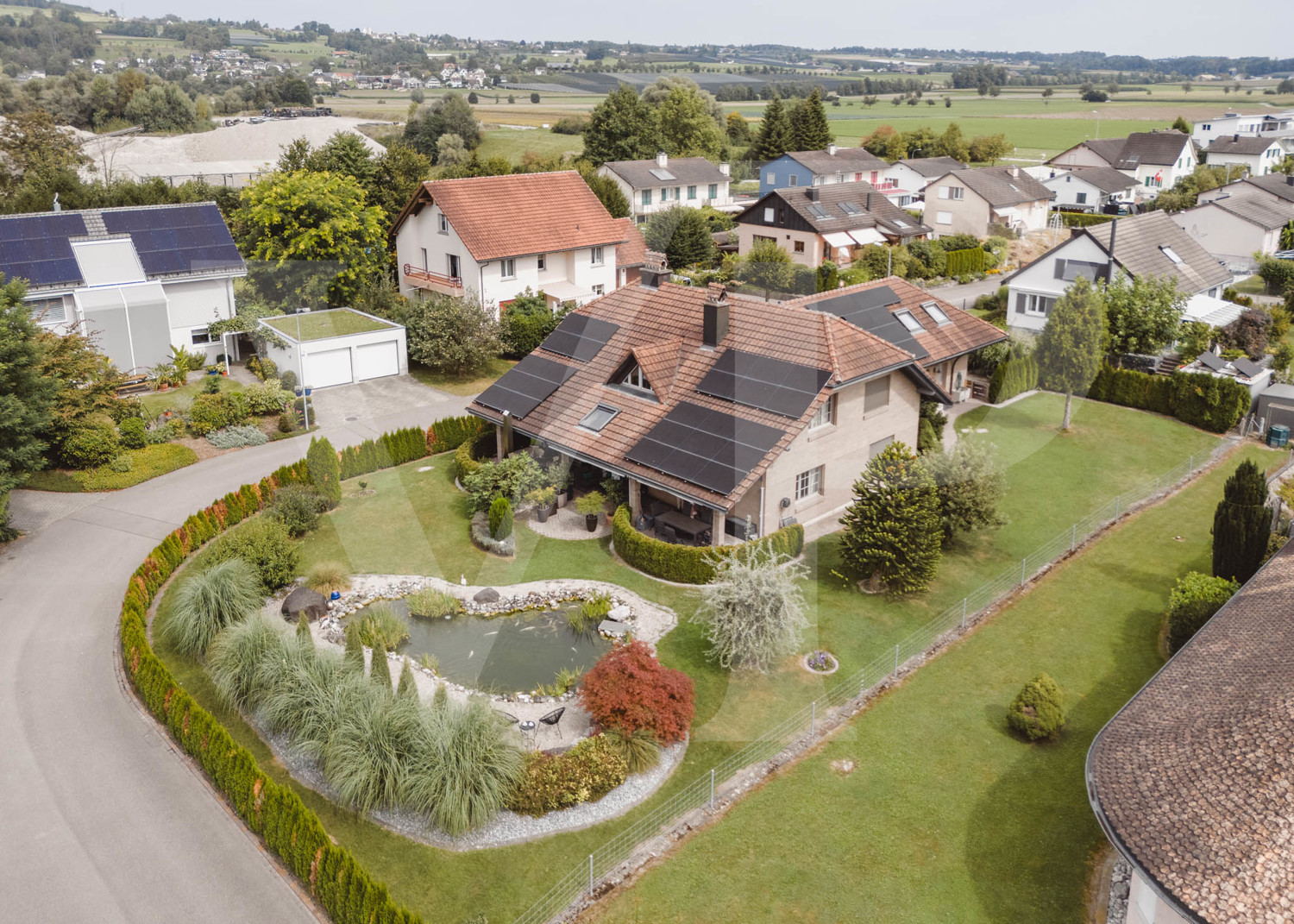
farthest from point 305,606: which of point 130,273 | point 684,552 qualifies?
point 130,273

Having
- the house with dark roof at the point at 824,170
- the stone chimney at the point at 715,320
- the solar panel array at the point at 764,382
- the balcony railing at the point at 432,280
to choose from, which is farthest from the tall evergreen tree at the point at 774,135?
the solar panel array at the point at 764,382

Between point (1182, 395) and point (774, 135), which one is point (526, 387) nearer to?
point (1182, 395)

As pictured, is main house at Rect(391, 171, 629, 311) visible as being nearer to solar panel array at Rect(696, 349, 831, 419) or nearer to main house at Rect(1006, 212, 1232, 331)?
solar panel array at Rect(696, 349, 831, 419)

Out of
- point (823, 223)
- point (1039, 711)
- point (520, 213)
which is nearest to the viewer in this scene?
point (1039, 711)

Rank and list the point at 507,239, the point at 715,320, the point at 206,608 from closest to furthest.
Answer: the point at 206,608 → the point at 715,320 → the point at 507,239

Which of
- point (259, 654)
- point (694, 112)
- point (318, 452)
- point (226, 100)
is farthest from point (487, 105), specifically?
point (259, 654)

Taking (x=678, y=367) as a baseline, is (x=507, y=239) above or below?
above

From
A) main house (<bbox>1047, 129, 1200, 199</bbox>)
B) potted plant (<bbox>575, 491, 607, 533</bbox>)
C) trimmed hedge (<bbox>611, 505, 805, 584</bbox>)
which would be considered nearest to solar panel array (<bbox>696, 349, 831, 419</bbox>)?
trimmed hedge (<bbox>611, 505, 805, 584</bbox>)

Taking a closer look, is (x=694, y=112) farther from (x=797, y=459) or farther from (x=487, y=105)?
(x=797, y=459)
